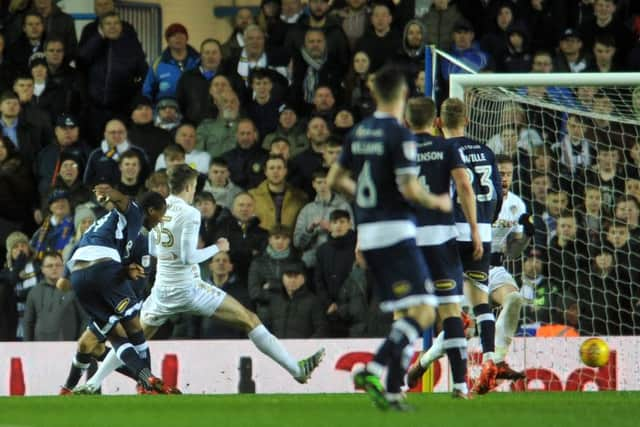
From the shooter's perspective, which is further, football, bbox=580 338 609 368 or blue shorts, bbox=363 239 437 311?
football, bbox=580 338 609 368

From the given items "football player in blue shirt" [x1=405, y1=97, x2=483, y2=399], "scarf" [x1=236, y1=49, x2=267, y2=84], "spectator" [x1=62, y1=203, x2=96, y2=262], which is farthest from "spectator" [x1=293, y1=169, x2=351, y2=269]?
"football player in blue shirt" [x1=405, y1=97, x2=483, y2=399]

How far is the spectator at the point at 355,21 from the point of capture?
17297 millimetres

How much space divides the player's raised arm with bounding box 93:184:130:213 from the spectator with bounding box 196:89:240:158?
4644mm

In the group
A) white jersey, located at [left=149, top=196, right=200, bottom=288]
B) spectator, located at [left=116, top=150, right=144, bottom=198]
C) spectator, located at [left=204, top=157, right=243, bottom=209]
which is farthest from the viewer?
spectator, located at [left=204, top=157, right=243, bottom=209]

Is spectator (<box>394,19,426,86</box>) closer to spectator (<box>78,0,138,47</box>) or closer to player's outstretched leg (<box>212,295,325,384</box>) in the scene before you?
spectator (<box>78,0,138,47</box>)

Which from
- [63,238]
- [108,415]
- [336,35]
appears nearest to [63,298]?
[63,238]

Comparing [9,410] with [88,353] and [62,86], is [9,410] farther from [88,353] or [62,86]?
[62,86]

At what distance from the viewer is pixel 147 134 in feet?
54.2

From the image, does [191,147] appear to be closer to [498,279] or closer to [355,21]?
[355,21]

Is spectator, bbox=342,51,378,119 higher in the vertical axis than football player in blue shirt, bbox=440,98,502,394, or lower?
higher

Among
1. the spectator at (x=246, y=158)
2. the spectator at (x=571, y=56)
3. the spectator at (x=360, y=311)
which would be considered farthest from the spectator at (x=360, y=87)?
the spectator at (x=360, y=311)

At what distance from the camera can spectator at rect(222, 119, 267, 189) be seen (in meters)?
16.1

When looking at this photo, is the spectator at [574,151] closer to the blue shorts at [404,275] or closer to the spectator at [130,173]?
the spectator at [130,173]

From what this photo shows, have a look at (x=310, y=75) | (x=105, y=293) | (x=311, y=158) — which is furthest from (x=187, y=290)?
(x=310, y=75)
